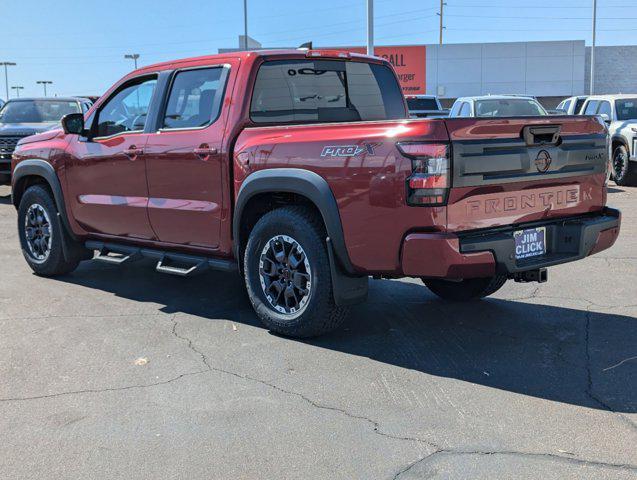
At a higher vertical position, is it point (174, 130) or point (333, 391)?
point (174, 130)

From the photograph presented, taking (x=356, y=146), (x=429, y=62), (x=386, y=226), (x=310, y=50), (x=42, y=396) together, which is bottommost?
(x=42, y=396)

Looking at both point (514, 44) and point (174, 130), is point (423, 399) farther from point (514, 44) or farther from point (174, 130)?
point (514, 44)

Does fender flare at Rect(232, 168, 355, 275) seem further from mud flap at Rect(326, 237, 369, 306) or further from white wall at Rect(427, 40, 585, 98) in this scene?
white wall at Rect(427, 40, 585, 98)

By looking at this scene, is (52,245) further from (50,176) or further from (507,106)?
(507,106)

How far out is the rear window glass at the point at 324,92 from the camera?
5.36 metres

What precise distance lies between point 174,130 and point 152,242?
105 cm

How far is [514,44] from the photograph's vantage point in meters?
39.4

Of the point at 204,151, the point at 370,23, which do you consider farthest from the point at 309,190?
the point at 370,23

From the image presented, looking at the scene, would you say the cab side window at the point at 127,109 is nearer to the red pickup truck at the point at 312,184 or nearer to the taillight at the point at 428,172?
the red pickup truck at the point at 312,184

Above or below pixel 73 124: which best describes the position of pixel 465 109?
above

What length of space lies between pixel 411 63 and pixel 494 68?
4783 mm

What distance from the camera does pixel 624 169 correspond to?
14.2m

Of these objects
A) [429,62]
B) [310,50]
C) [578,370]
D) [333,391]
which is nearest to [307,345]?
[333,391]

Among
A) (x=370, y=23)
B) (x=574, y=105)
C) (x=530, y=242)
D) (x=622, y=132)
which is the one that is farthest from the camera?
(x=370, y=23)
